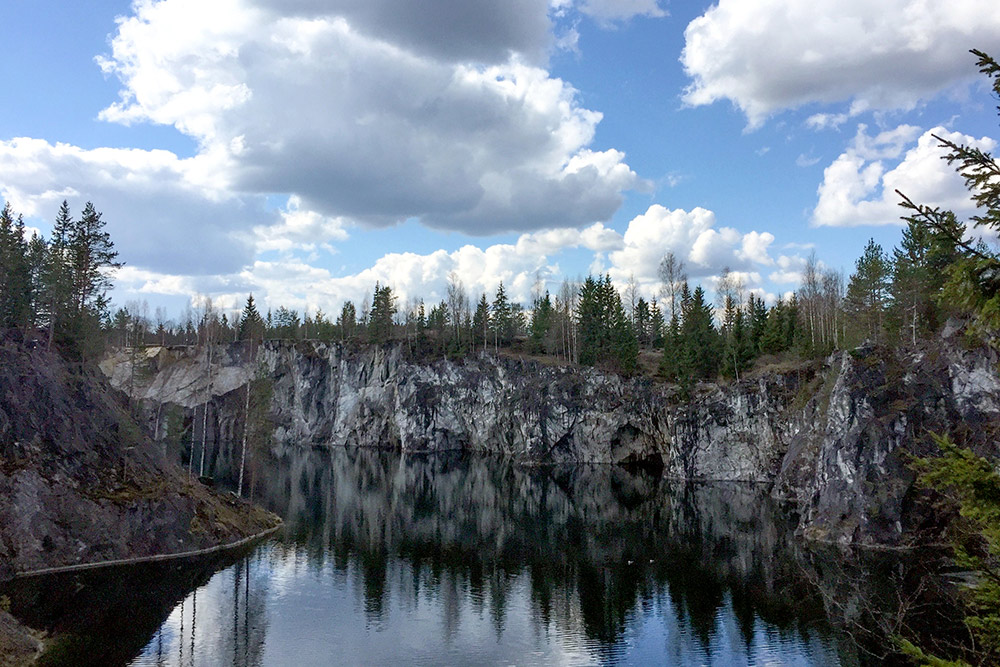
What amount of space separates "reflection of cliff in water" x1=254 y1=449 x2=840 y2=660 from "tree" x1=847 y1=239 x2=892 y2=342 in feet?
65.1

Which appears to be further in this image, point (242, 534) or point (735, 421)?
point (735, 421)

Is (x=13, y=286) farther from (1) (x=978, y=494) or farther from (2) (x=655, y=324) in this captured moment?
(2) (x=655, y=324)

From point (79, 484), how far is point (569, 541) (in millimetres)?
32064

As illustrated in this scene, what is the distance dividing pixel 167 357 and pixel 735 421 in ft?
325

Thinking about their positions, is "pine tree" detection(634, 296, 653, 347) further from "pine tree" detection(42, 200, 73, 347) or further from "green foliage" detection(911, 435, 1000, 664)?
"green foliage" detection(911, 435, 1000, 664)

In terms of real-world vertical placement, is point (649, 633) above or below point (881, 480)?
below

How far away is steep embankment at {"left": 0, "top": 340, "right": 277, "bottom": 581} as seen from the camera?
35.9 m

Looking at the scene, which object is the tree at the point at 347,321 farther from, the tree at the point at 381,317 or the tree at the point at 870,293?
the tree at the point at 870,293

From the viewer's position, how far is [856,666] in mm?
25562

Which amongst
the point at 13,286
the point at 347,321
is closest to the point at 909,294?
the point at 13,286

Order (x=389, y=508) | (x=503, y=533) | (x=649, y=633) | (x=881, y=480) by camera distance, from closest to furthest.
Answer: (x=649, y=633) < (x=881, y=480) < (x=503, y=533) < (x=389, y=508)

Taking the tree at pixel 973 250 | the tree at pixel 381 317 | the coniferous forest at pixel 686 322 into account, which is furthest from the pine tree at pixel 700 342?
the tree at pixel 973 250

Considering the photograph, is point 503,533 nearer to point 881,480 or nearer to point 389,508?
point 389,508

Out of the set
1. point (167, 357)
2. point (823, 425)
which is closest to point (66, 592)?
point (823, 425)
